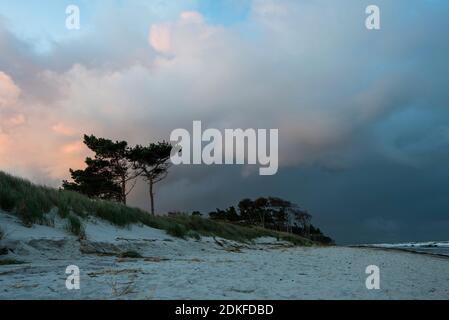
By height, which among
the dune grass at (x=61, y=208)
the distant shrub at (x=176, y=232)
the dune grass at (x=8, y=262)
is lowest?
the dune grass at (x=8, y=262)

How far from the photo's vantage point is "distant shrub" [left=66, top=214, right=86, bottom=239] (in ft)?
46.3

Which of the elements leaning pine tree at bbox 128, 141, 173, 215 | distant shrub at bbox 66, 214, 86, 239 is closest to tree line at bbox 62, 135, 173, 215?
leaning pine tree at bbox 128, 141, 173, 215

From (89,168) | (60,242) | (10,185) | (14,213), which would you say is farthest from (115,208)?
(89,168)

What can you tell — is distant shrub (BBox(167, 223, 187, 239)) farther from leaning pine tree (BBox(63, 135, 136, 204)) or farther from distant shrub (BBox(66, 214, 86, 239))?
leaning pine tree (BBox(63, 135, 136, 204))

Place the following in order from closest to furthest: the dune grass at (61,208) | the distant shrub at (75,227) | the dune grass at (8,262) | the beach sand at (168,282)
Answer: the beach sand at (168,282), the dune grass at (8,262), the distant shrub at (75,227), the dune grass at (61,208)

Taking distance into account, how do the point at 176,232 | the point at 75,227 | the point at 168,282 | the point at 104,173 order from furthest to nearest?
the point at 104,173 → the point at 176,232 → the point at 75,227 → the point at 168,282

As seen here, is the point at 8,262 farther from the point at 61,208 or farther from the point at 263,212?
the point at 263,212

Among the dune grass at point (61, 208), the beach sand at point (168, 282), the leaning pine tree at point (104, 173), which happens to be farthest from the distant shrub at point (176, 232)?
the leaning pine tree at point (104, 173)

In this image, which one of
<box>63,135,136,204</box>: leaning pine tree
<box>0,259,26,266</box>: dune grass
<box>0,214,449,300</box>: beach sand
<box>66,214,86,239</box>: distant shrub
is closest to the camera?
<box>0,214,449,300</box>: beach sand

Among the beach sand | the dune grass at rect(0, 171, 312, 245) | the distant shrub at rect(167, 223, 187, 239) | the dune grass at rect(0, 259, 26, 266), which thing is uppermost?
the dune grass at rect(0, 171, 312, 245)

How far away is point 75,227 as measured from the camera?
47.5 ft

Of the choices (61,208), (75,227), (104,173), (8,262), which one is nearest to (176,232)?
(61,208)

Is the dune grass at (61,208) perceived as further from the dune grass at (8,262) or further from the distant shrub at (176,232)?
the dune grass at (8,262)

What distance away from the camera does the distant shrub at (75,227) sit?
1411 cm
